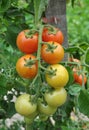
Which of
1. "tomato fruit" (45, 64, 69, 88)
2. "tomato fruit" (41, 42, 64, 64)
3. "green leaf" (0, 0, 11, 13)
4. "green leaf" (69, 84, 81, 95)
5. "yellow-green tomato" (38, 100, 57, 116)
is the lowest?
"yellow-green tomato" (38, 100, 57, 116)

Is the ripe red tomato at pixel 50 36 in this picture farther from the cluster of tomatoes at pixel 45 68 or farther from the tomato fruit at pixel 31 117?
the tomato fruit at pixel 31 117

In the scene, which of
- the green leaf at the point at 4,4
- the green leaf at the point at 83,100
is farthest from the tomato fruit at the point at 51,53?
the green leaf at the point at 4,4

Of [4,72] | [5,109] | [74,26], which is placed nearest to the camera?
[4,72]

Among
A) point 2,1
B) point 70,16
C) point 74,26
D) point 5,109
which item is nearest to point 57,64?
point 2,1

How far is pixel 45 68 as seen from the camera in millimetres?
926

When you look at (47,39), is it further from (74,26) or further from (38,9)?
(74,26)

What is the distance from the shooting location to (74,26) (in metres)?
4.55

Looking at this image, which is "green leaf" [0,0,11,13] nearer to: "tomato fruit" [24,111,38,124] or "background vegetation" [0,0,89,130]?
"background vegetation" [0,0,89,130]

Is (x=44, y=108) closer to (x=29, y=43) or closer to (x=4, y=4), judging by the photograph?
(x=29, y=43)

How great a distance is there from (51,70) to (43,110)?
0.37 ft

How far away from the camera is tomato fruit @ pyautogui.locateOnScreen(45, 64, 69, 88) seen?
927mm

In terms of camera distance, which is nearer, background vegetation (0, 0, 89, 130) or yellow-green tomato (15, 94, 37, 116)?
yellow-green tomato (15, 94, 37, 116)

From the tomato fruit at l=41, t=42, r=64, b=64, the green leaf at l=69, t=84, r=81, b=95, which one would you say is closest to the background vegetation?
the green leaf at l=69, t=84, r=81, b=95

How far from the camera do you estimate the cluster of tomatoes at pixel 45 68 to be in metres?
0.93
